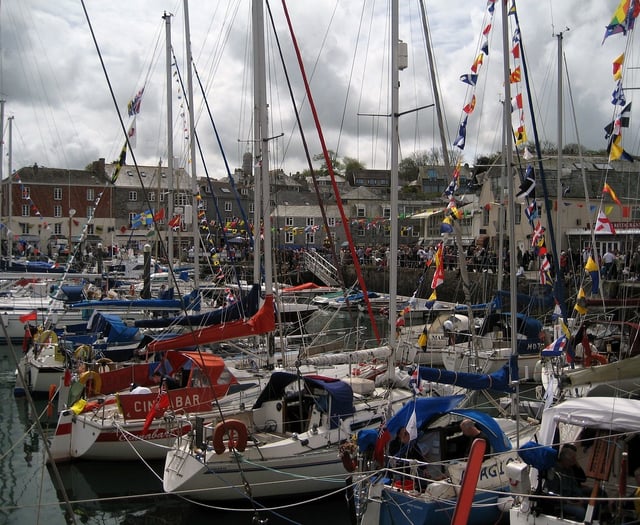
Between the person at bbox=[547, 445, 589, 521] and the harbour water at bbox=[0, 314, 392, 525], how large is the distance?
4.63 m

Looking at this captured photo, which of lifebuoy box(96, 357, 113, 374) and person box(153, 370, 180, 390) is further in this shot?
lifebuoy box(96, 357, 113, 374)

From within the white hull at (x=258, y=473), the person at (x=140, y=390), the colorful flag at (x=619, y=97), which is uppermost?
the colorful flag at (x=619, y=97)

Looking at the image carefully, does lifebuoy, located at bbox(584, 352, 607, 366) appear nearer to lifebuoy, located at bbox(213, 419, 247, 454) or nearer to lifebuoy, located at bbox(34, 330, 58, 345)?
lifebuoy, located at bbox(213, 419, 247, 454)

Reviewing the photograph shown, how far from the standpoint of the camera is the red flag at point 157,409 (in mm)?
16906

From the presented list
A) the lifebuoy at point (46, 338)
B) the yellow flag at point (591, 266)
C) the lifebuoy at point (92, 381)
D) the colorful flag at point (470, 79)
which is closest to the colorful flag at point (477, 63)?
the colorful flag at point (470, 79)

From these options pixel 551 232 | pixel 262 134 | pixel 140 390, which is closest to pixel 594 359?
pixel 551 232

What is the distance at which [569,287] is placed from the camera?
36312 millimetres

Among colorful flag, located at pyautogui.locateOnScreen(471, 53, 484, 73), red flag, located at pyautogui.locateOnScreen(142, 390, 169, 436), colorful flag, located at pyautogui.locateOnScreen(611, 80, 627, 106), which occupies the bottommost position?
red flag, located at pyautogui.locateOnScreen(142, 390, 169, 436)

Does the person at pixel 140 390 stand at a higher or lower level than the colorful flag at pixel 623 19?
lower

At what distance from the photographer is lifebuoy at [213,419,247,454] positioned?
1386 cm

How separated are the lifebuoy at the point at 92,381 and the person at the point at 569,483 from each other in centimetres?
1290

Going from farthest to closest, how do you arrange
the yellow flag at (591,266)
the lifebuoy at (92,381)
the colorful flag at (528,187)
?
the lifebuoy at (92,381) → the colorful flag at (528,187) → the yellow flag at (591,266)

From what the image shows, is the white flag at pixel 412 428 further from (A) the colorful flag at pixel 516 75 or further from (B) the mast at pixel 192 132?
(B) the mast at pixel 192 132

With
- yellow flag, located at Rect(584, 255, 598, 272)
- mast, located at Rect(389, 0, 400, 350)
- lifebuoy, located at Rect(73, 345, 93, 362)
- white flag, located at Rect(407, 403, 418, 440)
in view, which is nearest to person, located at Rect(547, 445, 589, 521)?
white flag, located at Rect(407, 403, 418, 440)
